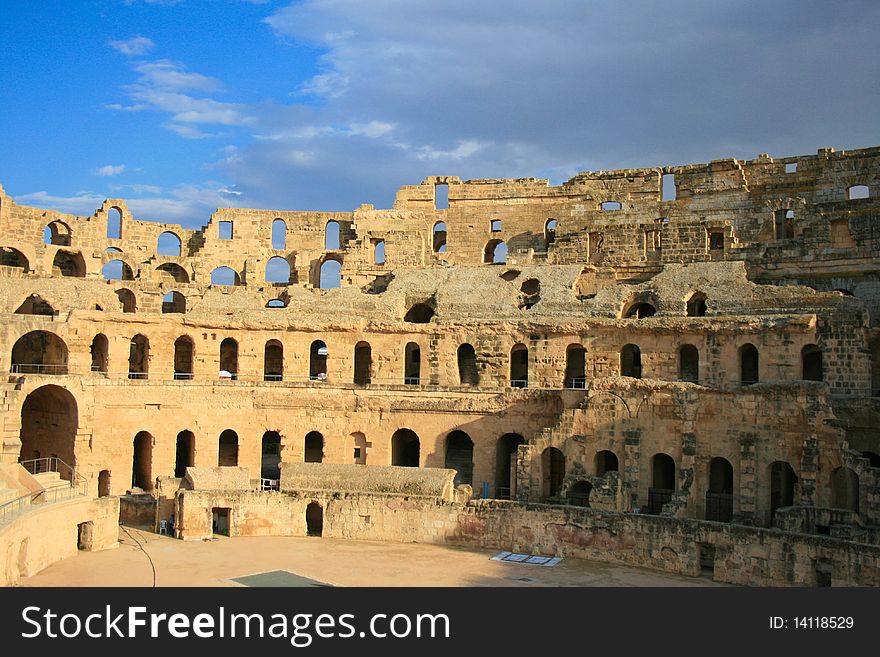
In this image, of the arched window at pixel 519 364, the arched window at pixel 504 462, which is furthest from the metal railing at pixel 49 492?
the arched window at pixel 519 364

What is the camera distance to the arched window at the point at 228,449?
36062 mm

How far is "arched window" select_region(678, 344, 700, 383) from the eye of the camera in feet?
106

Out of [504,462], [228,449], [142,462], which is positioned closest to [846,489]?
[504,462]

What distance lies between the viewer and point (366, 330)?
35625 millimetres

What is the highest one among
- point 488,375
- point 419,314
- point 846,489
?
point 419,314

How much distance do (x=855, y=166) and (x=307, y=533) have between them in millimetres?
27639

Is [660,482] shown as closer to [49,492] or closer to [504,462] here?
[504,462]

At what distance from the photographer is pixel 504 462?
1297 inches

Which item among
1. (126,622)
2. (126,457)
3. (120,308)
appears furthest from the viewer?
(120,308)

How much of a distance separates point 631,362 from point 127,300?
75.5 feet

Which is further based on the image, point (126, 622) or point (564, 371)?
point (564, 371)

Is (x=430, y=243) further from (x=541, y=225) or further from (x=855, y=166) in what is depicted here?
(x=855, y=166)

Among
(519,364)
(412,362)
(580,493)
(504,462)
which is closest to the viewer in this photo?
(580,493)

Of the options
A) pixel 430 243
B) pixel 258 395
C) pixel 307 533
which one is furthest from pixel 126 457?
pixel 430 243
